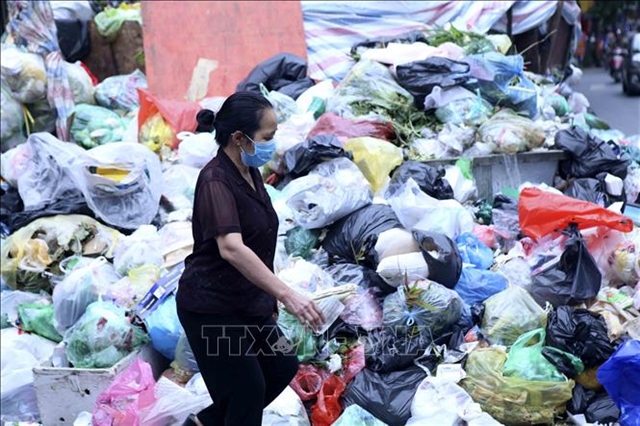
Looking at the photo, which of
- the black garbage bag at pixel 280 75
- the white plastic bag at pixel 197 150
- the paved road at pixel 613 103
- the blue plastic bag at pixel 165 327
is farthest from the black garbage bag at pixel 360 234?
the paved road at pixel 613 103

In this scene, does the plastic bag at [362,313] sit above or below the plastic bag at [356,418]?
above

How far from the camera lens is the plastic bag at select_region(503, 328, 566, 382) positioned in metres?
3.46

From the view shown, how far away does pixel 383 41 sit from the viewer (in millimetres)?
6953

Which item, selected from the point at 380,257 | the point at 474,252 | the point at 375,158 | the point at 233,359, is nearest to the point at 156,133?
the point at 375,158

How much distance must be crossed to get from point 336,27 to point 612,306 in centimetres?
436

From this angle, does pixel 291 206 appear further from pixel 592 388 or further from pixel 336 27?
pixel 336 27

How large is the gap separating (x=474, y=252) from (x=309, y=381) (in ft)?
3.64

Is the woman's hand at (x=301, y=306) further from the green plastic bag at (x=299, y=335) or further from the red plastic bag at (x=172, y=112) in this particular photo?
the red plastic bag at (x=172, y=112)

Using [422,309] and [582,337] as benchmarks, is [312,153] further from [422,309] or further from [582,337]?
[582,337]

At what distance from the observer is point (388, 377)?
12.0ft

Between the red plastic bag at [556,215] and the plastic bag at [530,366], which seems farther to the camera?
the red plastic bag at [556,215]

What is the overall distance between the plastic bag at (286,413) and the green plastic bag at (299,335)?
0.22 meters

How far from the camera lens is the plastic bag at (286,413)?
3498 mm

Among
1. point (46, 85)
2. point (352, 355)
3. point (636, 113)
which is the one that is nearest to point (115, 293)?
point (352, 355)
